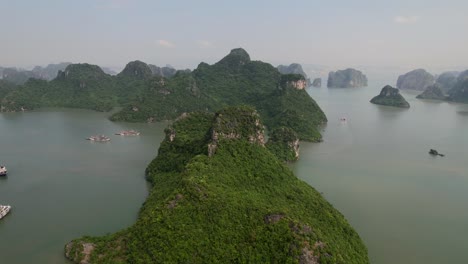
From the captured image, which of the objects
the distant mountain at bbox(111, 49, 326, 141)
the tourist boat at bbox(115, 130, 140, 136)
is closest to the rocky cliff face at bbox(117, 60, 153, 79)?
the distant mountain at bbox(111, 49, 326, 141)

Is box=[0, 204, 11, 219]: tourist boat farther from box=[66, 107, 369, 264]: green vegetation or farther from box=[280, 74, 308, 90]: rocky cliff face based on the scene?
box=[280, 74, 308, 90]: rocky cliff face

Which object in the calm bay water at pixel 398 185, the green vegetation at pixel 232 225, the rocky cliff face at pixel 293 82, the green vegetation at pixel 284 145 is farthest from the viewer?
the rocky cliff face at pixel 293 82

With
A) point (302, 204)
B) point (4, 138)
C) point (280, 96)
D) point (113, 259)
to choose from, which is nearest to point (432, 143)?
point (280, 96)

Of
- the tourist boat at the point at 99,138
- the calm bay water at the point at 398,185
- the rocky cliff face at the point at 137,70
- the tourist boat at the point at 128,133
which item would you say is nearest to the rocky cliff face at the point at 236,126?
the calm bay water at the point at 398,185

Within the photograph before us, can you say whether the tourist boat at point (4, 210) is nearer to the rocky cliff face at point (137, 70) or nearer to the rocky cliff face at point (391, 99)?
the rocky cliff face at point (137, 70)

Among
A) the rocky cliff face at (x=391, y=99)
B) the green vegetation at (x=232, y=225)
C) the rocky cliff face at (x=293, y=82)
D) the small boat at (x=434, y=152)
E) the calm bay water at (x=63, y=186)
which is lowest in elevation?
the calm bay water at (x=63, y=186)

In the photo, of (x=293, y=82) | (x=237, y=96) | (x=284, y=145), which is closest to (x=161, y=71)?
(x=237, y=96)

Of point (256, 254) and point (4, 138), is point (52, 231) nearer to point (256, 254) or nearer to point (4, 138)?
Answer: point (256, 254)
